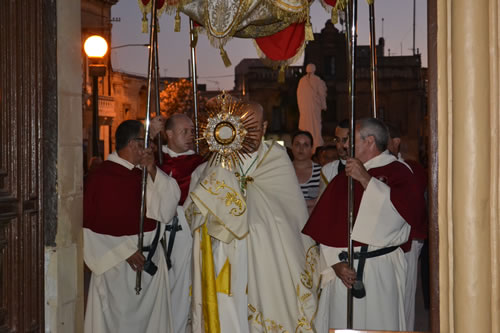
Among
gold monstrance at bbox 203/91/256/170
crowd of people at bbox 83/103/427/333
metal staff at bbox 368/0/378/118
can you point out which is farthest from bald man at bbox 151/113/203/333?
metal staff at bbox 368/0/378/118

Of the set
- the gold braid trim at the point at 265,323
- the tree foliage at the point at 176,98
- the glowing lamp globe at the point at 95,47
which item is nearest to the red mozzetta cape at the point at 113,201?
the gold braid trim at the point at 265,323

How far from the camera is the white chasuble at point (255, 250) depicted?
473 cm

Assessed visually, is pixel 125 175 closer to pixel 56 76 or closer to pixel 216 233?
pixel 216 233

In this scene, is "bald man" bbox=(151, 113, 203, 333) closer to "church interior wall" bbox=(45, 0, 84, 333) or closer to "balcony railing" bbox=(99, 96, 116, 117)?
"church interior wall" bbox=(45, 0, 84, 333)

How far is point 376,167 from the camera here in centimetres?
439

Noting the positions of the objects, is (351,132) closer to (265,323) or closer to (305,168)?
(265,323)

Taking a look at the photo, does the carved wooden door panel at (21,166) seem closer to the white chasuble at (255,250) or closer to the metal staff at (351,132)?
the white chasuble at (255,250)

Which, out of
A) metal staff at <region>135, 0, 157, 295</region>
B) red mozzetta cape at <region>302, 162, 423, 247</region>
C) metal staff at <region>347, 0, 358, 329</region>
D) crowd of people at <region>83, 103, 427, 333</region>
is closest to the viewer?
metal staff at <region>347, 0, 358, 329</region>

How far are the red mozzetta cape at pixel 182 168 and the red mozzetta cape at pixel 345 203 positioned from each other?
140 cm

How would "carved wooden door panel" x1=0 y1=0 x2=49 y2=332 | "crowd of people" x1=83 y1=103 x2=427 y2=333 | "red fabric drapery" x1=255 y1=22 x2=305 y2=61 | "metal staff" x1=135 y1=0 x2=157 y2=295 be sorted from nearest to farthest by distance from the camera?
1. "carved wooden door panel" x1=0 y1=0 x2=49 y2=332
2. "crowd of people" x1=83 y1=103 x2=427 y2=333
3. "metal staff" x1=135 y1=0 x2=157 y2=295
4. "red fabric drapery" x1=255 y1=22 x2=305 y2=61

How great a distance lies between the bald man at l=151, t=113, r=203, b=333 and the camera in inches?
215

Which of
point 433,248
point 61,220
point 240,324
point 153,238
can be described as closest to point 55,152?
point 61,220

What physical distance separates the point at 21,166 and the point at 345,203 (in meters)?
1.99

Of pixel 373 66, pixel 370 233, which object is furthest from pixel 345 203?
pixel 373 66
